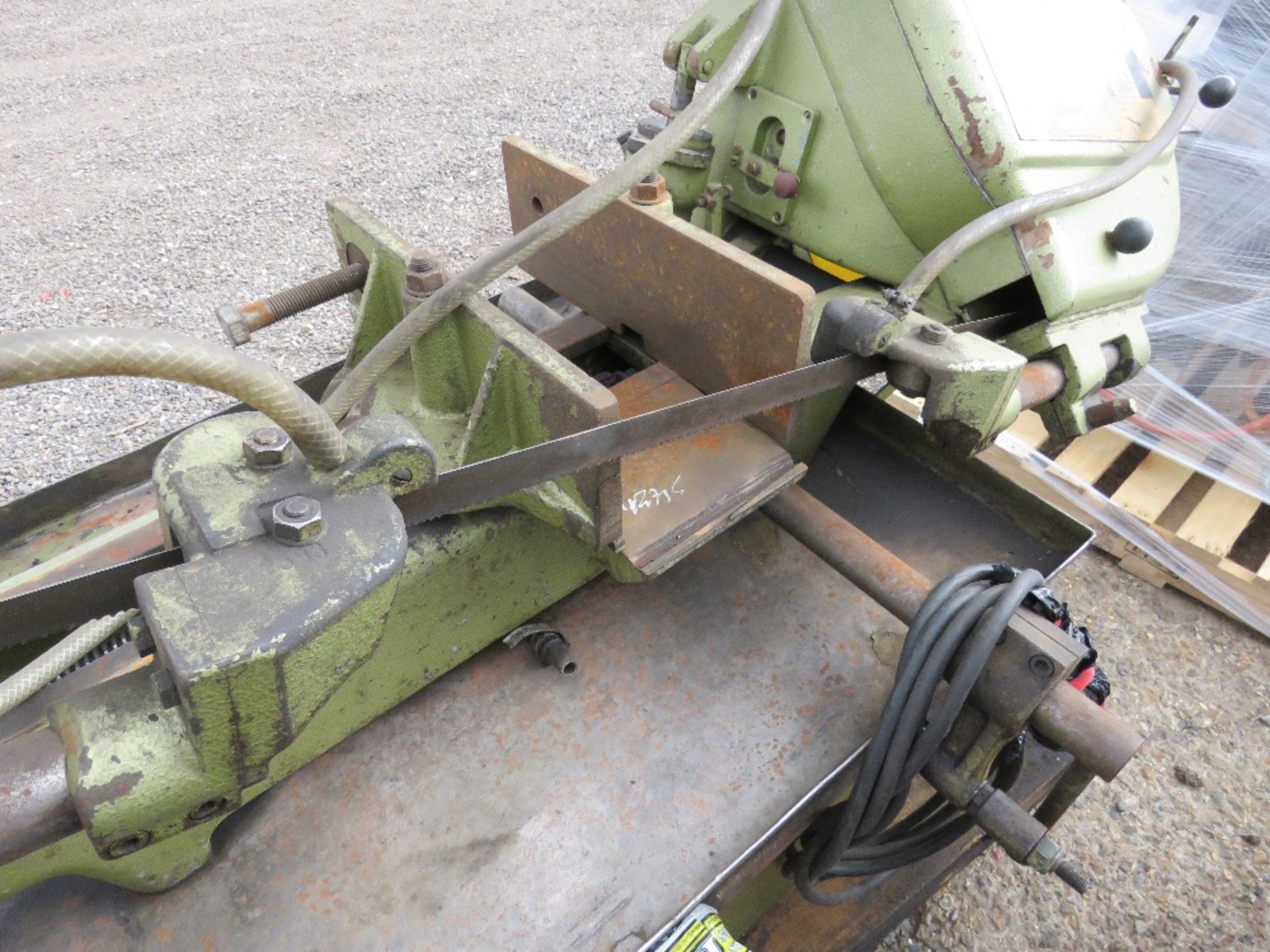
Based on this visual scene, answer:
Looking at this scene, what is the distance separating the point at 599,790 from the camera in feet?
3.45

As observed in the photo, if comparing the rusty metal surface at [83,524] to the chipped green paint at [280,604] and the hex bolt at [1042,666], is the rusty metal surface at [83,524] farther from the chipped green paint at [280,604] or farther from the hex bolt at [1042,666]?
the hex bolt at [1042,666]

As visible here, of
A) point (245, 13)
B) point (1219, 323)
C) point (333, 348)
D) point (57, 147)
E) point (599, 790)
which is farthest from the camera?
point (245, 13)

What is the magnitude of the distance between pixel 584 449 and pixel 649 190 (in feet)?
1.60

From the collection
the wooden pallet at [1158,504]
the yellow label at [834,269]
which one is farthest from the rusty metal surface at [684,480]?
the wooden pallet at [1158,504]

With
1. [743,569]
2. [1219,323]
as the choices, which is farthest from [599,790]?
[1219,323]

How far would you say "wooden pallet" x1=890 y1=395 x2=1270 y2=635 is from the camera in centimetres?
207

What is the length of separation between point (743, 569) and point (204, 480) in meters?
0.80

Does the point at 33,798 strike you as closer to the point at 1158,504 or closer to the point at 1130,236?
the point at 1130,236

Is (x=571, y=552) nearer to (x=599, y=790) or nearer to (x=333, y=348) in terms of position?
(x=599, y=790)

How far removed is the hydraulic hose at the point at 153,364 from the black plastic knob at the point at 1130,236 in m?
1.27

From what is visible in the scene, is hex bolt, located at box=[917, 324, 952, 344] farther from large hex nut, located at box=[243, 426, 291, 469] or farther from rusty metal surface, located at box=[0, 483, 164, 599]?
rusty metal surface, located at box=[0, 483, 164, 599]

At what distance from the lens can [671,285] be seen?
1202 millimetres

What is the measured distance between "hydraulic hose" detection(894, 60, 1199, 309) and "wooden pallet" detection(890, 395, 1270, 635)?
34.4 inches

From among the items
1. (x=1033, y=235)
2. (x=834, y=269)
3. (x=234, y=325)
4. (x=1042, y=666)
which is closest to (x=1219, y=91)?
(x=1033, y=235)
